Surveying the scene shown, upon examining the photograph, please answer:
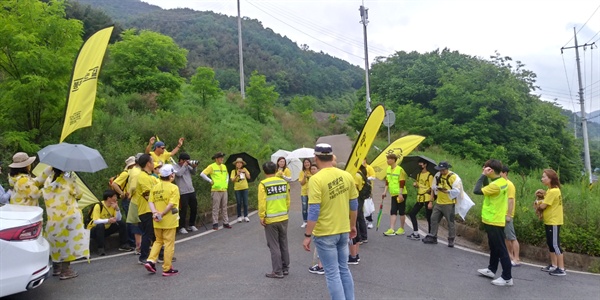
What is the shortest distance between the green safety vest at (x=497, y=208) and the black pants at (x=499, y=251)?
97 millimetres

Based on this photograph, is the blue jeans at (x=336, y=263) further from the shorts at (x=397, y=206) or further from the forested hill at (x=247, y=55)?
the forested hill at (x=247, y=55)

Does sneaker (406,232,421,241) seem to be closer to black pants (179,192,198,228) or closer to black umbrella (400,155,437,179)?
black umbrella (400,155,437,179)

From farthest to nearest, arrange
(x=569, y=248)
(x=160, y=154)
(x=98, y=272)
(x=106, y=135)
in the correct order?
(x=106, y=135), (x=160, y=154), (x=569, y=248), (x=98, y=272)

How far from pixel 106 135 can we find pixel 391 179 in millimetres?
9049

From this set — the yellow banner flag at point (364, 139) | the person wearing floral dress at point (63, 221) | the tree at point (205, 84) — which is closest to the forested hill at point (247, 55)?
the tree at point (205, 84)

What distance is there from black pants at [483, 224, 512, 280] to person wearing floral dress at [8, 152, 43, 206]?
6978mm

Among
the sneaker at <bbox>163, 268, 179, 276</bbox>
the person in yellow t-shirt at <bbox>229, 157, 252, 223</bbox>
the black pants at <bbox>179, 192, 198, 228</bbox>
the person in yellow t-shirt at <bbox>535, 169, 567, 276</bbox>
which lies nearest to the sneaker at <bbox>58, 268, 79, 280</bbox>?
the sneaker at <bbox>163, 268, 179, 276</bbox>

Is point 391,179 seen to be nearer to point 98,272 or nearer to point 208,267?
point 208,267

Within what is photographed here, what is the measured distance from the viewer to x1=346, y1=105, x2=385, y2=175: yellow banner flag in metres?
6.60

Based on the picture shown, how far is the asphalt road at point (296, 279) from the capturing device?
19.7 feet

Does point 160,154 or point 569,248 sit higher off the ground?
point 160,154

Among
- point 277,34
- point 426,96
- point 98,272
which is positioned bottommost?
point 98,272

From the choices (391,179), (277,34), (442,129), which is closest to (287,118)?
(442,129)

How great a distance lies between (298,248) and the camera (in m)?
8.63
